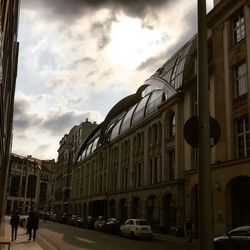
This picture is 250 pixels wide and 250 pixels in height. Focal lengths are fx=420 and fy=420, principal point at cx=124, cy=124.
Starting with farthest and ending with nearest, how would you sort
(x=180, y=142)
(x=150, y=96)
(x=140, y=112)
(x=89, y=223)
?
(x=140, y=112)
(x=150, y=96)
(x=89, y=223)
(x=180, y=142)

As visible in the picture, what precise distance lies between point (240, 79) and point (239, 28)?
13.6 ft

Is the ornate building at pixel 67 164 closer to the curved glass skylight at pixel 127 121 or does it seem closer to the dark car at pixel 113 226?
the curved glass skylight at pixel 127 121

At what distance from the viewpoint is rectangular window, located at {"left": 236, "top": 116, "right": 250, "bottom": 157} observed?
2874 cm

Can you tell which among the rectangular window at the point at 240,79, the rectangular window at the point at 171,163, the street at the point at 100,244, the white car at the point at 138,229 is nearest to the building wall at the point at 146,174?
the rectangular window at the point at 171,163

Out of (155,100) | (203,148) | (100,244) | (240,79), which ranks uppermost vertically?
(155,100)

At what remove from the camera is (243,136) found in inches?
1150

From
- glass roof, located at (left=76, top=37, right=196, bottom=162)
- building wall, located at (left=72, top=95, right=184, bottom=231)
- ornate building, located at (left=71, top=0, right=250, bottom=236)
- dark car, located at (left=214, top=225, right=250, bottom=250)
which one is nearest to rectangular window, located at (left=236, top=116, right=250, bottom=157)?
ornate building, located at (left=71, top=0, right=250, bottom=236)

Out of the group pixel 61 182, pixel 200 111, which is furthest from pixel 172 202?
Answer: pixel 61 182

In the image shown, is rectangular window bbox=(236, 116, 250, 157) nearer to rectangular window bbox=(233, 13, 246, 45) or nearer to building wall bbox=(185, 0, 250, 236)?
building wall bbox=(185, 0, 250, 236)

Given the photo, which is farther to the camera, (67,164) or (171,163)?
(67,164)

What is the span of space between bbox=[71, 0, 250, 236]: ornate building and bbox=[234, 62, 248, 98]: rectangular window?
8cm

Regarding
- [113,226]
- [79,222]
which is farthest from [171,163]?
[79,222]

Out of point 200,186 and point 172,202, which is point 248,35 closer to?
point 172,202

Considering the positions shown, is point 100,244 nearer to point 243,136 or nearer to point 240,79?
point 243,136
